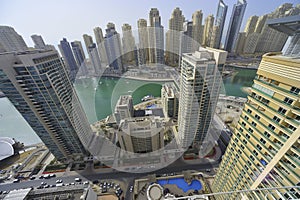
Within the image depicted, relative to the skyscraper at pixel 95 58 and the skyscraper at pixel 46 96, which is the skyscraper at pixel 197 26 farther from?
the skyscraper at pixel 46 96

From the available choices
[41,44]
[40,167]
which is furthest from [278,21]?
[41,44]

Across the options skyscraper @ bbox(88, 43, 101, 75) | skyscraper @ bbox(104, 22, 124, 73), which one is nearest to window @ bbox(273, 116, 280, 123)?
skyscraper @ bbox(104, 22, 124, 73)

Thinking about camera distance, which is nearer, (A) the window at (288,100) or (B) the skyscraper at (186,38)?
(A) the window at (288,100)

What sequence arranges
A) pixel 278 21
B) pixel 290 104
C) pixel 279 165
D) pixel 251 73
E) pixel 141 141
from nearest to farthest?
pixel 290 104, pixel 279 165, pixel 141 141, pixel 278 21, pixel 251 73

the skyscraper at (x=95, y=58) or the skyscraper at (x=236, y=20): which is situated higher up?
the skyscraper at (x=236, y=20)

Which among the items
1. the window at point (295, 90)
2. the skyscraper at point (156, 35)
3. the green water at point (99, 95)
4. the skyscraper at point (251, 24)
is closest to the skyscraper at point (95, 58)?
the green water at point (99, 95)

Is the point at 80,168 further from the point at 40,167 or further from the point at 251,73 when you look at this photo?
the point at 251,73
